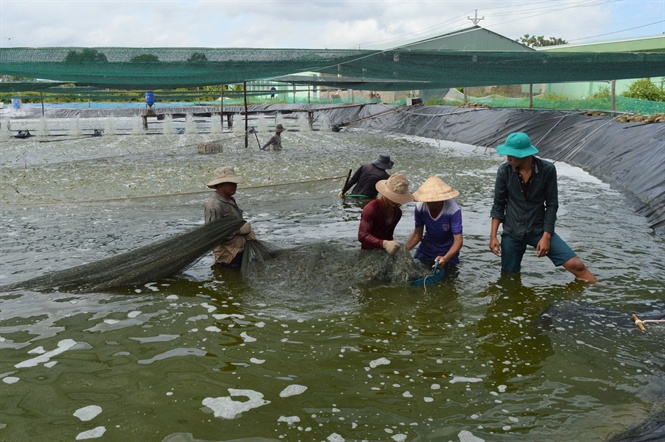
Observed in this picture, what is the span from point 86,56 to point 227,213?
21.9 feet

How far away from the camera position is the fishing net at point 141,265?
543 centimetres

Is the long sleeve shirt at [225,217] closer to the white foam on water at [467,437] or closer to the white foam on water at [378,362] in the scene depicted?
the white foam on water at [378,362]

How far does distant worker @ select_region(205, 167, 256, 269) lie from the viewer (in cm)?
571

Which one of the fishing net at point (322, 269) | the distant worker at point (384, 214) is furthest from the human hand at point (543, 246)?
the distant worker at point (384, 214)

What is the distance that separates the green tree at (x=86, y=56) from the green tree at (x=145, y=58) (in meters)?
0.55

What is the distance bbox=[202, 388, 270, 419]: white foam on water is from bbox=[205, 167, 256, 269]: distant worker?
2.36m

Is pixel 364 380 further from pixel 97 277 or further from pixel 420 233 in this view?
pixel 97 277

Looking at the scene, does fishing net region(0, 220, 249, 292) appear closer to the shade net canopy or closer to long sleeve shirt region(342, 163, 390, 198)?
long sleeve shirt region(342, 163, 390, 198)

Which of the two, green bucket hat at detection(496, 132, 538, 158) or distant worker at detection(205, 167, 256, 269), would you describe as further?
distant worker at detection(205, 167, 256, 269)

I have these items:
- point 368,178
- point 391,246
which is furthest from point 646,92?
point 391,246

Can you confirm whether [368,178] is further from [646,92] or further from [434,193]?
[646,92]

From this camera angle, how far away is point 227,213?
5.77m

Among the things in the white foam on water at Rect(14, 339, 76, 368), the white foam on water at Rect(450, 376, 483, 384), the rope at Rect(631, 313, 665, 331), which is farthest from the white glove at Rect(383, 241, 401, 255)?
the white foam on water at Rect(14, 339, 76, 368)

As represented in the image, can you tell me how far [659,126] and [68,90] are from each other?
18.5m
